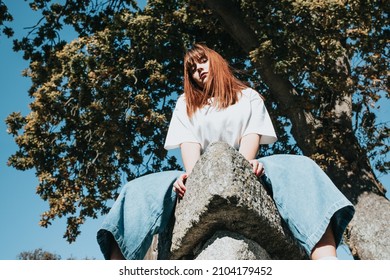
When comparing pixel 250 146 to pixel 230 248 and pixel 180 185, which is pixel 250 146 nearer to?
pixel 180 185

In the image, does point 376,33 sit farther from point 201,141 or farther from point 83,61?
point 201,141

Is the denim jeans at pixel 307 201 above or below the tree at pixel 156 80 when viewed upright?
below

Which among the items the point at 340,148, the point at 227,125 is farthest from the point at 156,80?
the point at 227,125

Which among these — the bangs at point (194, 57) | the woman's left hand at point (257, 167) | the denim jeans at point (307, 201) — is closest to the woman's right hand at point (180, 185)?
the woman's left hand at point (257, 167)

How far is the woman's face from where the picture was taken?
12.4ft

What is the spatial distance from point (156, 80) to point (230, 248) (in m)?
7.83

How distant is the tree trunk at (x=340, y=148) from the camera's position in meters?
8.88

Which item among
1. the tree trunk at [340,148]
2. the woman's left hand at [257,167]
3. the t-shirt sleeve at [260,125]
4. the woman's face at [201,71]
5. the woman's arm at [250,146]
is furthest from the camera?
the tree trunk at [340,148]

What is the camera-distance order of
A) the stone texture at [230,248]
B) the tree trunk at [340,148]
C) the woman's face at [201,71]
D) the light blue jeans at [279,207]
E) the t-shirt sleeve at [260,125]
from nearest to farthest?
the stone texture at [230,248], the light blue jeans at [279,207], the t-shirt sleeve at [260,125], the woman's face at [201,71], the tree trunk at [340,148]

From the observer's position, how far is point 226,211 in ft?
9.25

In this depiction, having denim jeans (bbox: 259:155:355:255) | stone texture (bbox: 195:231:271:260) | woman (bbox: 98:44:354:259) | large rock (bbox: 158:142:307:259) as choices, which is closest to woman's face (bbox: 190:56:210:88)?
woman (bbox: 98:44:354:259)

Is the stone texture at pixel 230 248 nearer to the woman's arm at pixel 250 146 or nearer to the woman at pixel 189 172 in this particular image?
the woman at pixel 189 172

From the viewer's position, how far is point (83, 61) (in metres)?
9.56

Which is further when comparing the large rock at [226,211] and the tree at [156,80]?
the tree at [156,80]
